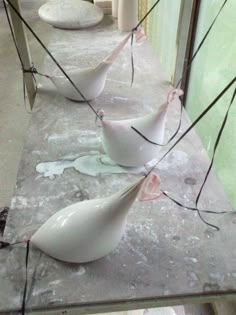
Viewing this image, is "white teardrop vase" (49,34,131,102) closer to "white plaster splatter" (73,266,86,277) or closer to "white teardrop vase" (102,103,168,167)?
"white teardrop vase" (102,103,168,167)

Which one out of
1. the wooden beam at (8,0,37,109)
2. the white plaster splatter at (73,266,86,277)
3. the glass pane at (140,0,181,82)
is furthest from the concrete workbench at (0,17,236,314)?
the glass pane at (140,0,181,82)

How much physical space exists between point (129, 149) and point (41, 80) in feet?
1.70

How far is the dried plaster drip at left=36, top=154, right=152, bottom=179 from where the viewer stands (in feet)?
2.44

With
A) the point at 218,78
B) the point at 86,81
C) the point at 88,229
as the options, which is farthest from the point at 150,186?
the point at 218,78

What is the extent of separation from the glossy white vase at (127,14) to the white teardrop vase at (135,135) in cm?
73

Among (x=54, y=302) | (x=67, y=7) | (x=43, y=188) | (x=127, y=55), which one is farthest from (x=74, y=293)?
(x=67, y=7)

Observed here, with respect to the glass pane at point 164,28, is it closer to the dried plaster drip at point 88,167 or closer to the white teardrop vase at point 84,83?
the white teardrop vase at point 84,83

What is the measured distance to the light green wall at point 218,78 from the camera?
36.4 inches

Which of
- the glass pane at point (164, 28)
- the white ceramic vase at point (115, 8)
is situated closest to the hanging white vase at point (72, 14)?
the white ceramic vase at point (115, 8)

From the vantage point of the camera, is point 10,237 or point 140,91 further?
point 140,91

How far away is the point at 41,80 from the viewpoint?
3.56 feet

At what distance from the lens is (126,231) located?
2.05 ft

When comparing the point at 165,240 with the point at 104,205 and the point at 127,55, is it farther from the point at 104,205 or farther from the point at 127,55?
→ the point at 127,55

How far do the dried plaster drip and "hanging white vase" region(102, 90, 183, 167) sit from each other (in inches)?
1.7
